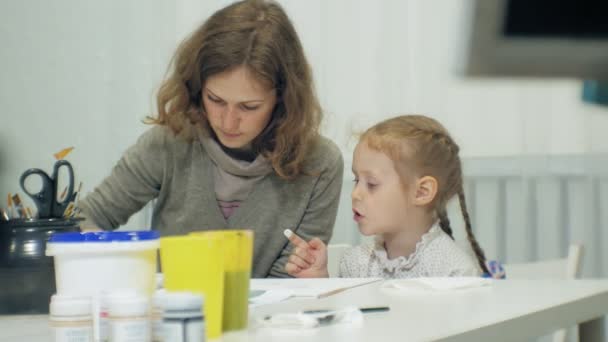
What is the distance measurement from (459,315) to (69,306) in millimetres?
409

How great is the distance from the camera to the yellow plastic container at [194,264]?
0.69 metres

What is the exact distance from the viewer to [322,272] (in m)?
1.54

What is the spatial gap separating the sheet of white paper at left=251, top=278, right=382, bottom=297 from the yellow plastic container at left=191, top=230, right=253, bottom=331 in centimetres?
32

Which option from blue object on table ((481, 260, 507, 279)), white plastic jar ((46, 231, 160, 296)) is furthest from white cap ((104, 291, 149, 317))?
blue object on table ((481, 260, 507, 279))

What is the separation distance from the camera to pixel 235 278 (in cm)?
74

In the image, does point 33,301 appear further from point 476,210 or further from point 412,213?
point 476,210

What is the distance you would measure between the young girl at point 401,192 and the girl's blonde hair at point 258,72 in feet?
0.53

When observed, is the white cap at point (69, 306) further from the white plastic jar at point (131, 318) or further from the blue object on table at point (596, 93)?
the blue object on table at point (596, 93)

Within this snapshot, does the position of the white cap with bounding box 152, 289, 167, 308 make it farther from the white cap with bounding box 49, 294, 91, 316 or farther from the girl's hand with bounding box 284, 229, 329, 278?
the girl's hand with bounding box 284, 229, 329, 278

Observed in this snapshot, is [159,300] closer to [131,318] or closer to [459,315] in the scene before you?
[131,318]

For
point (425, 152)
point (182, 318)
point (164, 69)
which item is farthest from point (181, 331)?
point (164, 69)

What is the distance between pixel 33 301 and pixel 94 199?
0.90m

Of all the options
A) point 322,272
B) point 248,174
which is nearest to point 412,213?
point 322,272

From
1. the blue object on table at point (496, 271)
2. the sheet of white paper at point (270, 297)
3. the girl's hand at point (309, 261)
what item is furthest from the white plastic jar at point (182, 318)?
the blue object on table at point (496, 271)
